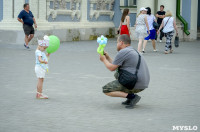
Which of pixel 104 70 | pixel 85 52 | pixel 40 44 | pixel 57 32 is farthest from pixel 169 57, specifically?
pixel 40 44

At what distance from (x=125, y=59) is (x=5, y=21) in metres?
13.7

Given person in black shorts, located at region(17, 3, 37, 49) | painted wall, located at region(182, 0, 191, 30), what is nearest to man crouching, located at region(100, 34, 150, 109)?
person in black shorts, located at region(17, 3, 37, 49)

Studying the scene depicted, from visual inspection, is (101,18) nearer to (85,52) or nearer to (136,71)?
(85,52)

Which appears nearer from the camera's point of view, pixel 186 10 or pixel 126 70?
pixel 126 70

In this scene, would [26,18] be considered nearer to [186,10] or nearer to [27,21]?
[27,21]

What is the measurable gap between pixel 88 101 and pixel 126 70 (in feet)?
3.08

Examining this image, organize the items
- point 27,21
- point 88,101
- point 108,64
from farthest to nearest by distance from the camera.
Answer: point 27,21 < point 88,101 < point 108,64

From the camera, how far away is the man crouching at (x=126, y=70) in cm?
761

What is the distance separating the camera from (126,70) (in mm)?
7641

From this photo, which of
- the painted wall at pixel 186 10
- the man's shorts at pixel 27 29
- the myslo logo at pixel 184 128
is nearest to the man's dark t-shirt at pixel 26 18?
the man's shorts at pixel 27 29

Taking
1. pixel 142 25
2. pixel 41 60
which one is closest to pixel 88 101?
pixel 41 60

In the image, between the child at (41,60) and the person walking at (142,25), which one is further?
the person walking at (142,25)

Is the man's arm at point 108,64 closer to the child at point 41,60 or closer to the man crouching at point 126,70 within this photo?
the man crouching at point 126,70

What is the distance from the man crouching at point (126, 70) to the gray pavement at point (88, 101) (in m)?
0.25
